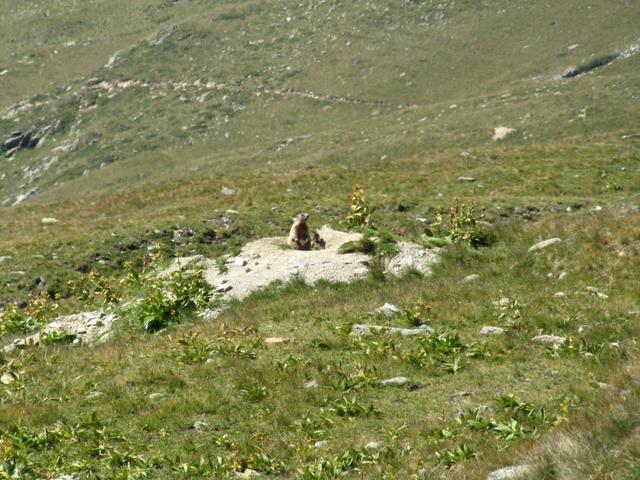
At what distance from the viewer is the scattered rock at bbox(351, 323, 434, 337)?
47.9ft

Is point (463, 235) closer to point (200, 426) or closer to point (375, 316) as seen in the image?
point (375, 316)

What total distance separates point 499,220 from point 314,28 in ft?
294

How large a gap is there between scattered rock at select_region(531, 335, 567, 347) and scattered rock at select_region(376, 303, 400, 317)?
3181mm

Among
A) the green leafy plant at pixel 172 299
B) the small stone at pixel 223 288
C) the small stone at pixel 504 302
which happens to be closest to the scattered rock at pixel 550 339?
the small stone at pixel 504 302

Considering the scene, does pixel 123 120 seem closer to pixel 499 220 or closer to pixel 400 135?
pixel 400 135

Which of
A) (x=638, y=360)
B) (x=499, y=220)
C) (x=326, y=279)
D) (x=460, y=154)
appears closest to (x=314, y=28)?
(x=460, y=154)

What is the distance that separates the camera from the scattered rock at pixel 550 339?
44.5ft

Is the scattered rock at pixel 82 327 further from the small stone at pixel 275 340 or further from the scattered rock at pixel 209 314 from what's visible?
the small stone at pixel 275 340

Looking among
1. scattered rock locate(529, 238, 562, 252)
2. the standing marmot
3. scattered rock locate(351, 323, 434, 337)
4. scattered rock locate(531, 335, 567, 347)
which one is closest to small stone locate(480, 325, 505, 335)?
scattered rock locate(531, 335, 567, 347)

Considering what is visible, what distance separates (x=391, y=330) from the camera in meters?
14.9

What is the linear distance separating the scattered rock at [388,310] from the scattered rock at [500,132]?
1909 inches

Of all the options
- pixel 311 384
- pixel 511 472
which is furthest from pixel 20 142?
pixel 511 472

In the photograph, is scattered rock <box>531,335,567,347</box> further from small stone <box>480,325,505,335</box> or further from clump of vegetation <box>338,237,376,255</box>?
clump of vegetation <box>338,237,376,255</box>

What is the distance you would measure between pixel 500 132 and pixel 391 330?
2040 inches
